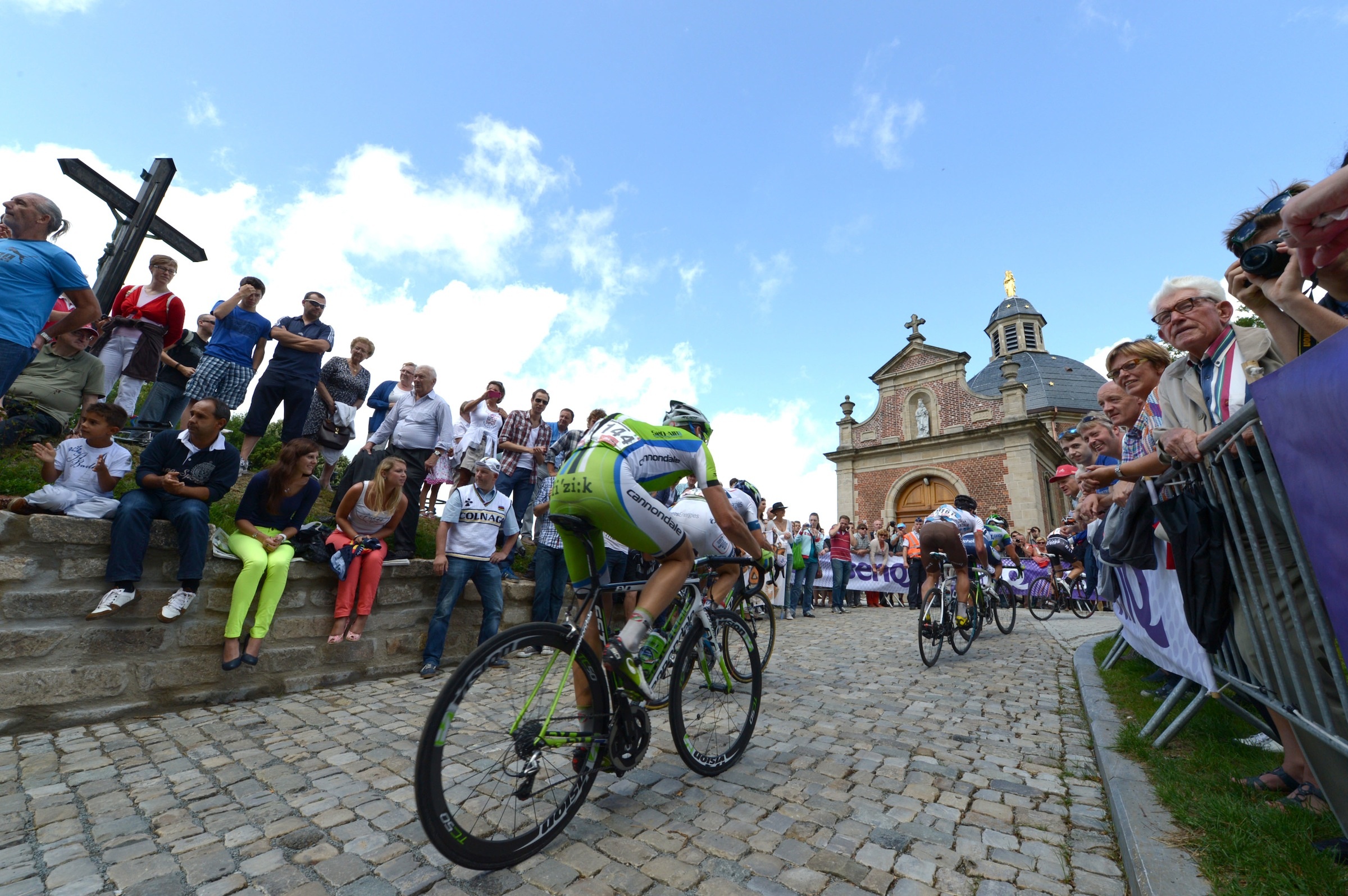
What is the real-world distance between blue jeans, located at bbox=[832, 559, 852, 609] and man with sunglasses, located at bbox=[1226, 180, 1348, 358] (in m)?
12.6

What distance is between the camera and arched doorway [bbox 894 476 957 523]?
89.0 ft

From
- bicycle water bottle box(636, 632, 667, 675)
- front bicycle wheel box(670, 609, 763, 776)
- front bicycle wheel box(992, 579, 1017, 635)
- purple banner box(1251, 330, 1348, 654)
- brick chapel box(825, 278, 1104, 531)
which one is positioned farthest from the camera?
brick chapel box(825, 278, 1104, 531)

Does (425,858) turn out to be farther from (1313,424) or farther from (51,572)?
(51,572)

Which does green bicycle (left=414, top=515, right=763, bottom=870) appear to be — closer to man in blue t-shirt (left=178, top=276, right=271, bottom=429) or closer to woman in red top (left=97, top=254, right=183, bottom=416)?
man in blue t-shirt (left=178, top=276, right=271, bottom=429)

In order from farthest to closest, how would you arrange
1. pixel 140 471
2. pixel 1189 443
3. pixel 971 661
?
pixel 971 661 → pixel 140 471 → pixel 1189 443

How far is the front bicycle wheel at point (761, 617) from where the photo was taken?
566cm

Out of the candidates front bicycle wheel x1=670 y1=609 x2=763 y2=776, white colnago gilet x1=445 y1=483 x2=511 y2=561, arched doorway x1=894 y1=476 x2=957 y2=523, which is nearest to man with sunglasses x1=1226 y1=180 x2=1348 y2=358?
front bicycle wheel x1=670 y1=609 x2=763 y2=776

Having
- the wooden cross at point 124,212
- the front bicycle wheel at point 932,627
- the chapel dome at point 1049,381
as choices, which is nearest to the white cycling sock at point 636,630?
the front bicycle wheel at point 932,627

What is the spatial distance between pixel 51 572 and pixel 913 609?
15446 millimetres

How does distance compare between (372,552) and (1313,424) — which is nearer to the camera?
(1313,424)

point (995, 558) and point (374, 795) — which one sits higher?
point (995, 558)

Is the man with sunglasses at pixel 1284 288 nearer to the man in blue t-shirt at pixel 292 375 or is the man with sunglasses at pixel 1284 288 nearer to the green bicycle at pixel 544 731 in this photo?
the green bicycle at pixel 544 731

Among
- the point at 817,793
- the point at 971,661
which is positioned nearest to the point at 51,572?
the point at 817,793

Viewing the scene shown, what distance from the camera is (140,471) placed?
13.1ft
